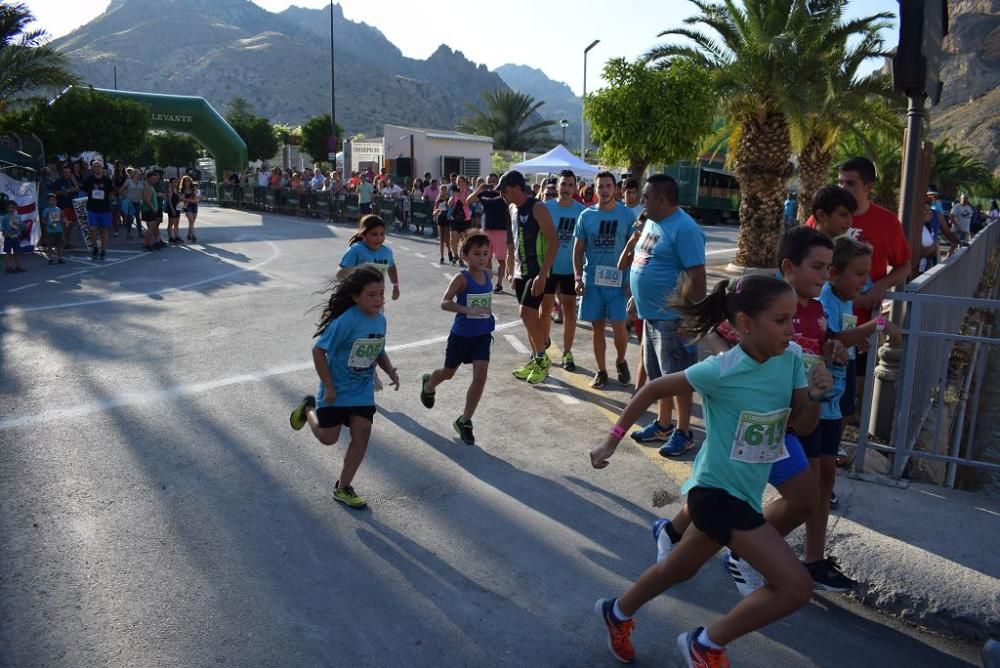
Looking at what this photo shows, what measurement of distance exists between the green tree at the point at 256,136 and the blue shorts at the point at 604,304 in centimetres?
6205

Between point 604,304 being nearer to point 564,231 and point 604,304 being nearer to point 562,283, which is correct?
point 562,283

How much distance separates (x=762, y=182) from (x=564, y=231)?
34.8 feet

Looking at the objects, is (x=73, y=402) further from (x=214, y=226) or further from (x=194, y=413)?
(x=214, y=226)

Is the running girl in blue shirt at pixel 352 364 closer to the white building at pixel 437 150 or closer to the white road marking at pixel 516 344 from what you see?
the white road marking at pixel 516 344

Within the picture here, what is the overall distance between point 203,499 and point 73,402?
2.44m

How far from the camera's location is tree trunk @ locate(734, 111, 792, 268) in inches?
662

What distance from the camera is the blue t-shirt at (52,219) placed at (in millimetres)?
15468

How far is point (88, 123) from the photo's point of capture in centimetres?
2311

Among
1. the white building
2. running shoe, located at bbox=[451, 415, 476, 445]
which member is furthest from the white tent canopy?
running shoe, located at bbox=[451, 415, 476, 445]

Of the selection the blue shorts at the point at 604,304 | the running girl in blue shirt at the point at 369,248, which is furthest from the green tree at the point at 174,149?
the blue shorts at the point at 604,304

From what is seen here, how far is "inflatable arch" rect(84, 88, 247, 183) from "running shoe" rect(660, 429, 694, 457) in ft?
96.8

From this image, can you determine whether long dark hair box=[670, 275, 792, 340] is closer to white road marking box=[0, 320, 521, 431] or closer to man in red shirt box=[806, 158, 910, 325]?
man in red shirt box=[806, 158, 910, 325]

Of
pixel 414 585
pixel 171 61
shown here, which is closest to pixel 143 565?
pixel 414 585

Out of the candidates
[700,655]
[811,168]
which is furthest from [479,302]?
[811,168]
